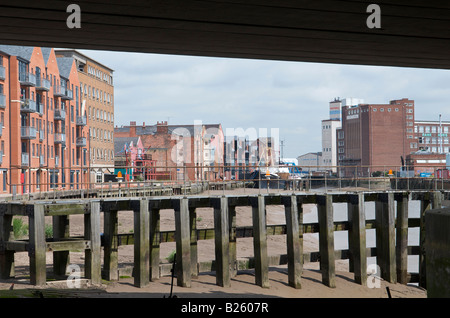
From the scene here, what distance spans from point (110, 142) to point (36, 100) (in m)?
38.2

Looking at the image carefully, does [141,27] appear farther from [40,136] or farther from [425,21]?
[40,136]

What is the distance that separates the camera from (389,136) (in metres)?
169

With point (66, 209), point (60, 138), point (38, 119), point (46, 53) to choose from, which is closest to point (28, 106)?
point (38, 119)

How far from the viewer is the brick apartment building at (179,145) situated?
118 meters

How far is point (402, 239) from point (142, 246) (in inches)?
432

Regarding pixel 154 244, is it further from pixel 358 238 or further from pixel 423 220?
pixel 423 220

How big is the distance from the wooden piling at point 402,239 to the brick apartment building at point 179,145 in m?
75.9

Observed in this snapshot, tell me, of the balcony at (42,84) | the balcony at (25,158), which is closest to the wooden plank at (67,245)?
the balcony at (25,158)

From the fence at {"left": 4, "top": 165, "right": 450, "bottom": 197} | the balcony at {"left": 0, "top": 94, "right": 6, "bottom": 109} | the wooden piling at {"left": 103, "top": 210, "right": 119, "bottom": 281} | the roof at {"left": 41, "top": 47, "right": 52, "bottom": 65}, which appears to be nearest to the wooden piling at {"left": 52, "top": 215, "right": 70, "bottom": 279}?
the fence at {"left": 4, "top": 165, "right": 450, "bottom": 197}

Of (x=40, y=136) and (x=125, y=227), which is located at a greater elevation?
(x=40, y=136)

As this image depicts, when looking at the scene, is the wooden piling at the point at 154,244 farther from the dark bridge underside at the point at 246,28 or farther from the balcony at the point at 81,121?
the balcony at the point at 81,121

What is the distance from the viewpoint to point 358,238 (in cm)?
2234
